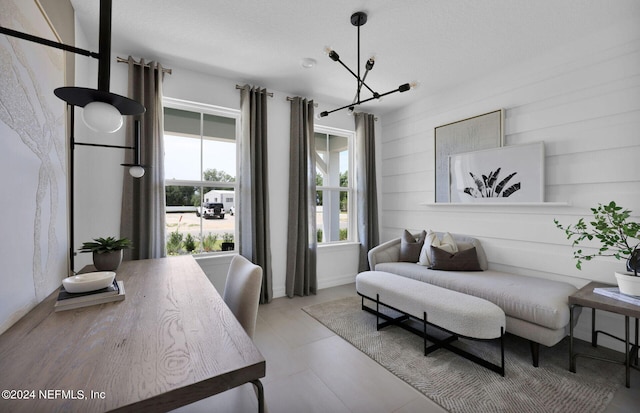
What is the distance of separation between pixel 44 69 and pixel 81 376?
59.8 inches

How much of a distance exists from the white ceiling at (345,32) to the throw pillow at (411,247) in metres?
2.01

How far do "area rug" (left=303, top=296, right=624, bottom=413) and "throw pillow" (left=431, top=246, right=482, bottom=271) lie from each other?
0.74 meters

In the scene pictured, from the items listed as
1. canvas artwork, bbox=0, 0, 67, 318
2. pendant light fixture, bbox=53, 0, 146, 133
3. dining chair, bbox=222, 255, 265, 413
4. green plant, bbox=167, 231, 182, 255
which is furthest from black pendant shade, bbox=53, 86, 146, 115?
green plant, bbox=167, 231, 182, 255

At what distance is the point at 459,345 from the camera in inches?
94.3

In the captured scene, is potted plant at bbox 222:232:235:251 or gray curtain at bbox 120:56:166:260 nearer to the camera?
gray curtain at bbox 120:56:166:260

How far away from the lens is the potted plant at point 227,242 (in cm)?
346

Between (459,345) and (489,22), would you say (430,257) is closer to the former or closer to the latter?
(459,345)

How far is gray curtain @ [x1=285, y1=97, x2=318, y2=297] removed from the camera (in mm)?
3691

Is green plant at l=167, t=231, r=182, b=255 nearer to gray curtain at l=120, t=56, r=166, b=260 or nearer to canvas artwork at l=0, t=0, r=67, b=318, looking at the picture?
gray curtain at l=120, t=56, r=166, b=260

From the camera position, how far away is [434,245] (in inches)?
128

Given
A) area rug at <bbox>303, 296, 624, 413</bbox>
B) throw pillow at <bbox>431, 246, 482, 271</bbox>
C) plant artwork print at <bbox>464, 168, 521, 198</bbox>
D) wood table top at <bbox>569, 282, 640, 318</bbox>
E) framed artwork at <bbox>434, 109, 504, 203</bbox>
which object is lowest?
area rug at <bbox>303, 296, 624, 413</bbox>

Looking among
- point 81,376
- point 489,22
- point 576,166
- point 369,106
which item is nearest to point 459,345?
point 576,166

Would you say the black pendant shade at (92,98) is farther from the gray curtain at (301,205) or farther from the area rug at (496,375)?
the gray curtain at (301,205)

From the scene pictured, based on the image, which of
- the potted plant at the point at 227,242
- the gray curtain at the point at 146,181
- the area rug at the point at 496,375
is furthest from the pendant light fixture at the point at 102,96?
the potted plant at the point at 227,242
